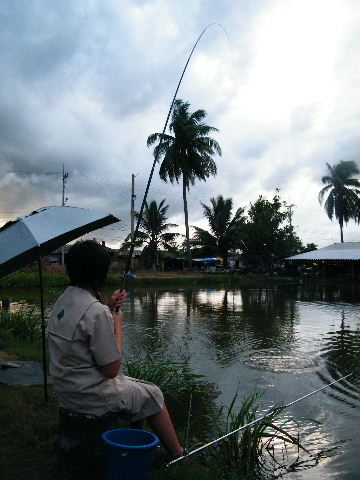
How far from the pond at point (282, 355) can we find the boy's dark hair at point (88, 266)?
8.20 ft

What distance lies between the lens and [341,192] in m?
38.8

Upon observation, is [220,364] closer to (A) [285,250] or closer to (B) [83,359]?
(B) [83,359]

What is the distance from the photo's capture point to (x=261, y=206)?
39500 millimetres

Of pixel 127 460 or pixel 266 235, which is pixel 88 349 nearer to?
pixel 127 460

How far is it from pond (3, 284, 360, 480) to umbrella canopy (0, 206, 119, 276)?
8.57 ft

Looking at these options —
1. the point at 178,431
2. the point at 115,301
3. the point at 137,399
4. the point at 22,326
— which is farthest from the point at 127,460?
the point at 22,326

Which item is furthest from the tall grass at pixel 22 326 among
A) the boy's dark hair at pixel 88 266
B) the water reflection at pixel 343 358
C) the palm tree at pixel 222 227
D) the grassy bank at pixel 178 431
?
the palm tree at pixel 222 227

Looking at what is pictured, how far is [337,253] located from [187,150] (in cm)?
1555

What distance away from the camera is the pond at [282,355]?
4.42m

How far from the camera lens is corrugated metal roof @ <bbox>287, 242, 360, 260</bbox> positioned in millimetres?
34594

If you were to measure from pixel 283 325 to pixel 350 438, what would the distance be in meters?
7.49

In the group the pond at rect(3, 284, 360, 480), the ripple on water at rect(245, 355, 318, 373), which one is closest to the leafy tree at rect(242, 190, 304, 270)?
the pond at rect(3, 284, 360, 480)

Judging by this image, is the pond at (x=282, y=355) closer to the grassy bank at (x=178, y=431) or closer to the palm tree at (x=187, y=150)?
the grassy bank at (x=178, y=431)

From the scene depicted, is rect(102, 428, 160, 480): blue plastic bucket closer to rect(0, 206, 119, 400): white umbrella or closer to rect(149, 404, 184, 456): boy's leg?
rect(149, 404, 184, 456): boy's leg
